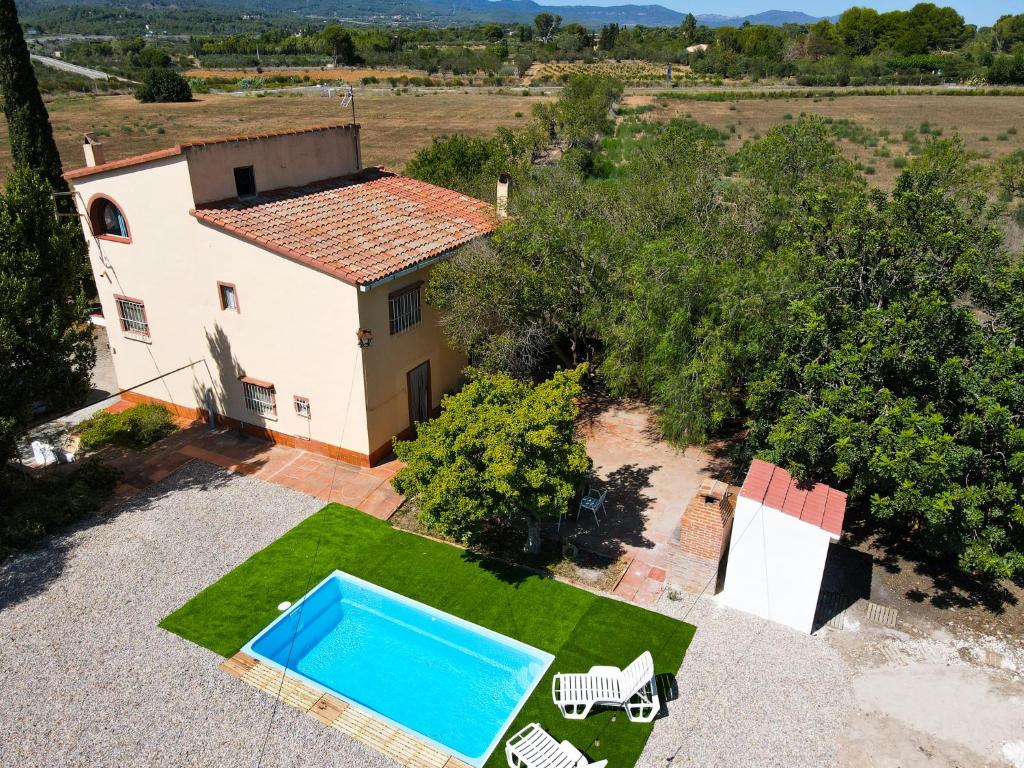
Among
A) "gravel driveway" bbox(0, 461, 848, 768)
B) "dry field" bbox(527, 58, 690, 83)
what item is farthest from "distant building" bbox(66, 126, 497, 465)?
"dry field" bbox(527, 58, 690, 83)

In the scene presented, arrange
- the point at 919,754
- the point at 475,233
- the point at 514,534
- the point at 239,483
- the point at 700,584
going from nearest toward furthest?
1. the point at 919,754
2. the point at 700,584
3. the point at 514,534
4. the point at 239,483
5. the point at 475,233

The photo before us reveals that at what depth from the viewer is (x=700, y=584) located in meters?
14.6

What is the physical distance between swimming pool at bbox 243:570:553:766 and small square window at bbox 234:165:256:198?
11.0 m

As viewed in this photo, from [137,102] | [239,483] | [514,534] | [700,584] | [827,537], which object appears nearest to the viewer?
[827,537]

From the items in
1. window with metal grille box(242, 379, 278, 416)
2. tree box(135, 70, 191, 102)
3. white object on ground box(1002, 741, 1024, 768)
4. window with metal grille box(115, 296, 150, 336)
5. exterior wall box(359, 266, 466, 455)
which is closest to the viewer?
white object on ground box(1002, 741, 1024, 768)

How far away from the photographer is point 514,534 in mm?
16531

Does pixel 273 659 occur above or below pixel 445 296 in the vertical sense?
below

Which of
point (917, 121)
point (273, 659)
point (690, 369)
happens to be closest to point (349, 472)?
point (273, 659)

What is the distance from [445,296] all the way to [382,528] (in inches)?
244

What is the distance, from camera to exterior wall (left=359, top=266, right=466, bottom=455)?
1788 centimetres

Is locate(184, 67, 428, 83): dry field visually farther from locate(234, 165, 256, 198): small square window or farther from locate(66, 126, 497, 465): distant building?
locate(234, 165, 256, 198): small square window

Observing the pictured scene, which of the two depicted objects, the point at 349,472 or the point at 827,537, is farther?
the point at 349,472

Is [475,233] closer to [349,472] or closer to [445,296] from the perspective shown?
[445,296]

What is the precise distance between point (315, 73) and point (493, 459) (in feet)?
520
